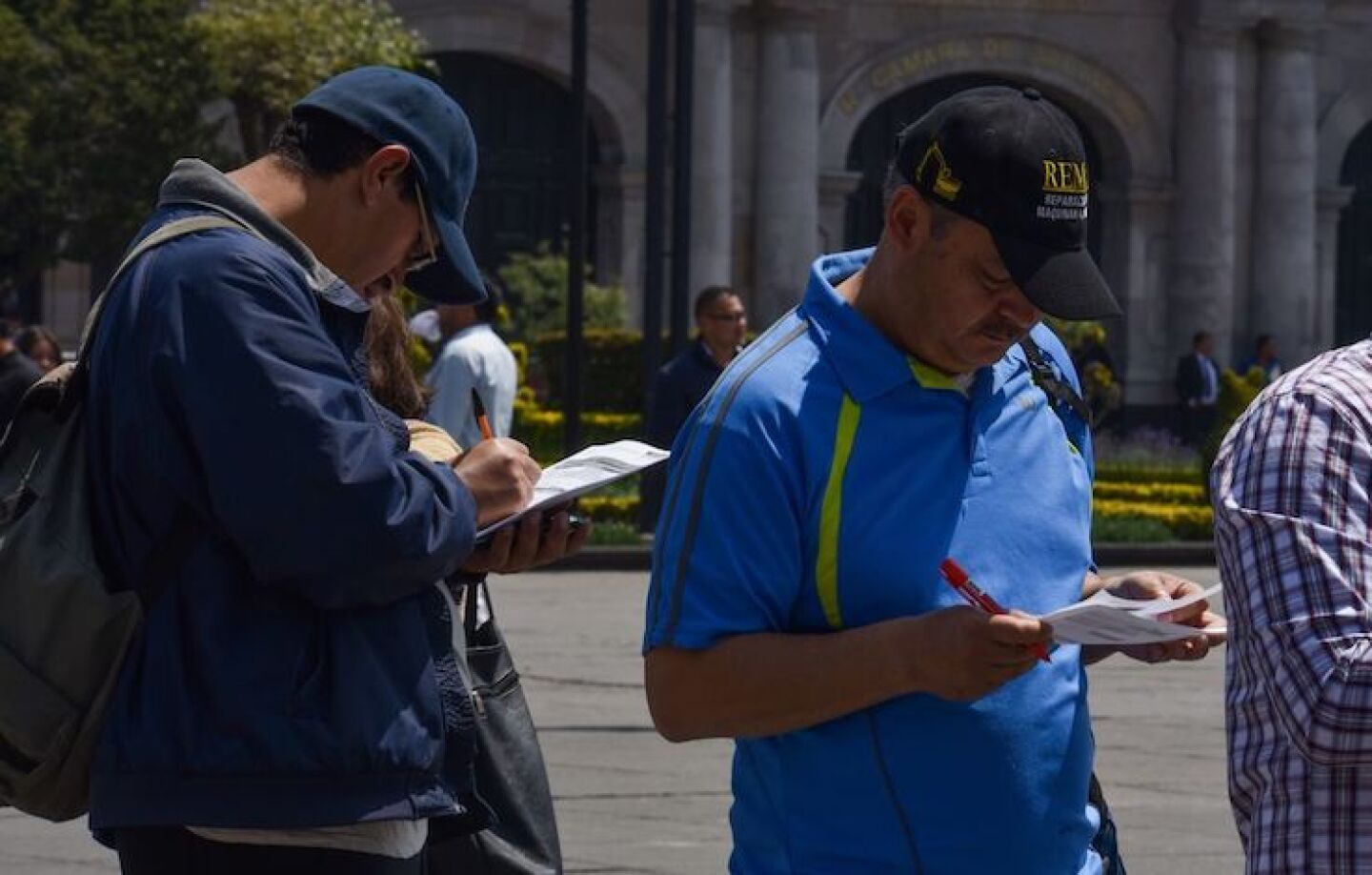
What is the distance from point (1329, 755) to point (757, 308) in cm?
3306

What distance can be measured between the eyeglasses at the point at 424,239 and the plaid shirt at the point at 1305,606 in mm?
1083

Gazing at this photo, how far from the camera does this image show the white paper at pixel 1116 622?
333 centimetres

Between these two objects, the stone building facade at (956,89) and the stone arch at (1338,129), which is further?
the stone arch at (1338,129)

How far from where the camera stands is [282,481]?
141 inches

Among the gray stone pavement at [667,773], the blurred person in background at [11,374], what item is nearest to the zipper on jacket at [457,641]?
the gray stone pavement at [667,773]

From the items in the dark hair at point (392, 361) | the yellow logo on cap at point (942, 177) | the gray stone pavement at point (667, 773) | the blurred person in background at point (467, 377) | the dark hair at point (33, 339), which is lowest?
the gray stone pavement at point (667, 773)

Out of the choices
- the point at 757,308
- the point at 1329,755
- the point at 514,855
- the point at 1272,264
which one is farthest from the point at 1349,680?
the point at 1272,264

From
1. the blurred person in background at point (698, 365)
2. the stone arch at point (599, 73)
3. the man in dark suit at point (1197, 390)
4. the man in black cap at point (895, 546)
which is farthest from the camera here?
the stone arch at point (599, 73)

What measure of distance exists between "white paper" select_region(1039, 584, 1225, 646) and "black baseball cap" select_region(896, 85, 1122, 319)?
1.08ft

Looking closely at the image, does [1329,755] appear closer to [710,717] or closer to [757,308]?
[710,717]

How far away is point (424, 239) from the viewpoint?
3965 mm

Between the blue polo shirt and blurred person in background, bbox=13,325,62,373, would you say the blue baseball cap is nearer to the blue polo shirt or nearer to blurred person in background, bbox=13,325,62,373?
the blue polo shirt

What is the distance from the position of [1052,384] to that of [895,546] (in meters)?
0.47

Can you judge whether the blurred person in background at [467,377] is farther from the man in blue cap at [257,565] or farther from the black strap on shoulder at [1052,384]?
the man in blue cap at [257,565]
